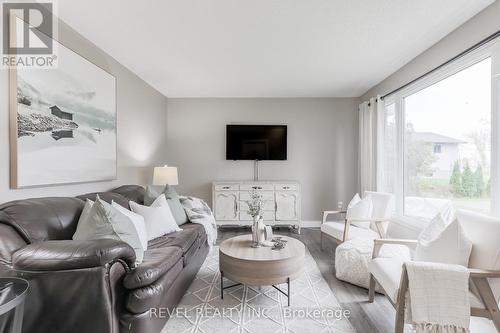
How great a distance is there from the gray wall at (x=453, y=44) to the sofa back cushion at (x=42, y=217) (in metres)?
3.56

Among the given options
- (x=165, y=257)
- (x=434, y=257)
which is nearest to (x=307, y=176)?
(x=434, y=257)

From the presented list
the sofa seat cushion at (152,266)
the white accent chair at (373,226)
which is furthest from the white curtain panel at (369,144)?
the sofa seat cushion at (152,266)

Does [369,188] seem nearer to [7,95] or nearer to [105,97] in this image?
[105,97]

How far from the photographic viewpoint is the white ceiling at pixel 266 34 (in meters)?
2.01

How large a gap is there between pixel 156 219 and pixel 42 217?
990 millimetres

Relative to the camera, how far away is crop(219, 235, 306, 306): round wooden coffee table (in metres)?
2.02

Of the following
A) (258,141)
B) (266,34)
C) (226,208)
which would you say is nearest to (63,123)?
(266,34)

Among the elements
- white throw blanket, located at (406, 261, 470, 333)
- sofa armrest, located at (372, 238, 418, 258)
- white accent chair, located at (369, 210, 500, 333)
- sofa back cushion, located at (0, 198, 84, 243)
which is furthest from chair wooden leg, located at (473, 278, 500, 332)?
sofa back cushion, located at (0, 198, 84, 243)

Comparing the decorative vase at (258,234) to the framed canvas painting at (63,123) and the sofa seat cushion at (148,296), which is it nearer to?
the sofa seat cushion at (148,296)

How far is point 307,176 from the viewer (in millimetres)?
4805

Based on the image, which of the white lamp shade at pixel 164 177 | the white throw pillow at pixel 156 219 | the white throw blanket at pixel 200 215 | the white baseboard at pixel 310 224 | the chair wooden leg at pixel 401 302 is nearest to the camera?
the chair wooden leg at pixel 401 302

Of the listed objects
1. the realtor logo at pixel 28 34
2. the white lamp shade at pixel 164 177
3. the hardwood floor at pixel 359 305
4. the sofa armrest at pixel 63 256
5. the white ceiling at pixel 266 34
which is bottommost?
the hardwood floor at pixel 359 305

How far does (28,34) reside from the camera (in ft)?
6.10

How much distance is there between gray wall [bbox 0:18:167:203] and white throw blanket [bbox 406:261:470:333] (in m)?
2.81
